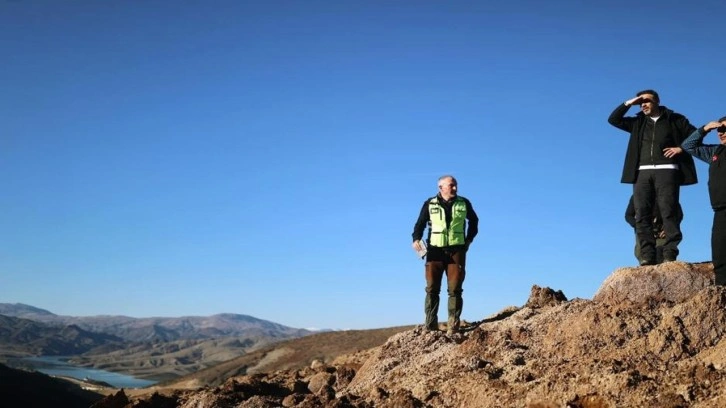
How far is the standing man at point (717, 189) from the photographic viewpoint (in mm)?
7496

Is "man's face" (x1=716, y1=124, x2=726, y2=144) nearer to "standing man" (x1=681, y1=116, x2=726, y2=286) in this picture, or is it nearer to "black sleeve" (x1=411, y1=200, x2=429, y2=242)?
"standing man" (x1=681, y1=116, x2=726, y2=286)

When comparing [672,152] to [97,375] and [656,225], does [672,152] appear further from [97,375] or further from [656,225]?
[97,375]

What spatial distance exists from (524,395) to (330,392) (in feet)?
8.07

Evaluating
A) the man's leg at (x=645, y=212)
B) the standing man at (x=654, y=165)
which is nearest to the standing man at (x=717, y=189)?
the standing man at (x=654, y=165)

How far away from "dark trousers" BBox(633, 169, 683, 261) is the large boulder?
0.43 metres

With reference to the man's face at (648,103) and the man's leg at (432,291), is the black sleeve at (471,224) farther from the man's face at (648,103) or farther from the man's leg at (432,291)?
the man's face at (648,103)

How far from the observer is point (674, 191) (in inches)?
323

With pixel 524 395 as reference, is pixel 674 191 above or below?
above

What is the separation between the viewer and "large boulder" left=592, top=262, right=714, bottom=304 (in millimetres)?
7797

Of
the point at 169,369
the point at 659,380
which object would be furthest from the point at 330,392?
the point at 169,369

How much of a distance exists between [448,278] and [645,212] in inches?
109

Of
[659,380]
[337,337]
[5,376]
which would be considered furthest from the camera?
[337,337]

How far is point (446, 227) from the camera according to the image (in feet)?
31.1

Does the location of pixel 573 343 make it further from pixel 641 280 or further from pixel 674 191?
pixel 674 191
